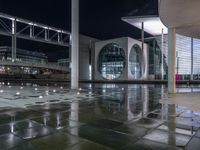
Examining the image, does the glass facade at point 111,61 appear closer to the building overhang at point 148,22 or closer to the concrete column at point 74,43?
the building overhang at point 148,22

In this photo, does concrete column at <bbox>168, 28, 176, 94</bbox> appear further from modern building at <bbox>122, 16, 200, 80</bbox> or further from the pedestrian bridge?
the pedestrian bridge

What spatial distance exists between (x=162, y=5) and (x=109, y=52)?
141 ft

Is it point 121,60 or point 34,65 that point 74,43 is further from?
point 34,65

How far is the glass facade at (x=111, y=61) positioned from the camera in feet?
166

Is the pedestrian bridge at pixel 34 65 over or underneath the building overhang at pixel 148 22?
underneath

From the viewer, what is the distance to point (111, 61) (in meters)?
52.8

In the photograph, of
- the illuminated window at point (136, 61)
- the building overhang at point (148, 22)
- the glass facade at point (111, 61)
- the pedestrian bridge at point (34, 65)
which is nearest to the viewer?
A: the building overhang at point (148, 22)

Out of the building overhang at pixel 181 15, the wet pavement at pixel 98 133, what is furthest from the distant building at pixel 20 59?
the wet pavement at pixel 98 133

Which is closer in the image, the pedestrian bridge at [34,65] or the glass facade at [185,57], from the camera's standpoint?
the glass facade at [185,57]

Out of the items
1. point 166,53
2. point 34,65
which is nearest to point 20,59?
point 34,65

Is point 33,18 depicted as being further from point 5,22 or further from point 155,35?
point 155,35

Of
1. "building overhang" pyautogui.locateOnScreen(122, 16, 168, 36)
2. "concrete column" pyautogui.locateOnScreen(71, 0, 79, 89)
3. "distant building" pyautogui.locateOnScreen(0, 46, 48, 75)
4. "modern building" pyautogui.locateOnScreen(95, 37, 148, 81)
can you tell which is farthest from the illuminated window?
"distant building" pyautogui.locateOnScreen(0, 46, 48, 75)

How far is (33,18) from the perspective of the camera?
50.6 m

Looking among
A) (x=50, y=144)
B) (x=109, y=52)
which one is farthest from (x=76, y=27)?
(x=109, y=52)
